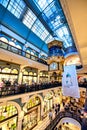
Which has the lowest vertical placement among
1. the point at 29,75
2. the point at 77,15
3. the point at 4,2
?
the point at 29,75

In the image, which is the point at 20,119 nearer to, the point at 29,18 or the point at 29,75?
the point at 29,75

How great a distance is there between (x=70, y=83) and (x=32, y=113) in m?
10.1

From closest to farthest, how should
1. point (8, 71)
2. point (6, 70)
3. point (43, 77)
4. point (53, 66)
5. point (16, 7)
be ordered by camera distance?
1. point (53, 66)
2. point (6, 70)
3. point (8, 71)
4. point (16, 7)
5. point (43, 77)

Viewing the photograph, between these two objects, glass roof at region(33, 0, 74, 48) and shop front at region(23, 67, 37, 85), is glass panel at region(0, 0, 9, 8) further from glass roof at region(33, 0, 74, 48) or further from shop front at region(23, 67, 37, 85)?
shop front at region(23, 67, 37, 85)

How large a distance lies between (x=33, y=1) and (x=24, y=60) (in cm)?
682

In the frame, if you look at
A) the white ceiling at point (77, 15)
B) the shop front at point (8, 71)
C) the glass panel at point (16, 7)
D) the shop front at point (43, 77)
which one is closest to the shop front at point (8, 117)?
the shop front at point (8, 71)

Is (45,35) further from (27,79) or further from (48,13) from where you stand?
(27,79)

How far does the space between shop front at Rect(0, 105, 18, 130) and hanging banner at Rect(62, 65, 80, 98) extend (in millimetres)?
6965

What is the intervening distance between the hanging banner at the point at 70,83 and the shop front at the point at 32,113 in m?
7.86

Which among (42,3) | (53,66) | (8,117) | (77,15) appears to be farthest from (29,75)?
(77,15)

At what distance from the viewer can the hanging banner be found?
10.9 ft

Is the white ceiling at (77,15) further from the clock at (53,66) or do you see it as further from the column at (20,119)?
the column at (20,119)

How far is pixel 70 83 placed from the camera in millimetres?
3502

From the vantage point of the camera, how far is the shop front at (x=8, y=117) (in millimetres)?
8266
